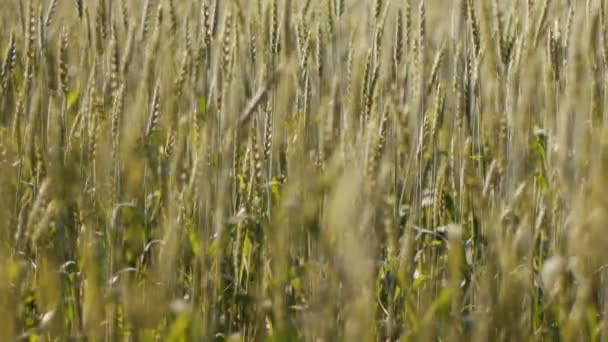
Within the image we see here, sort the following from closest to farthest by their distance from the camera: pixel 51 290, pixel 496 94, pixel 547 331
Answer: pixel 51 290 → pixel 496 94 → pixel 547 331

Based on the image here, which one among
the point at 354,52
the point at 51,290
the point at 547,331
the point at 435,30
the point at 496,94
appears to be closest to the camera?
the point at 51,290

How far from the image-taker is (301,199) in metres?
1.05

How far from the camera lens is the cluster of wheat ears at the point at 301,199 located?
974 mm

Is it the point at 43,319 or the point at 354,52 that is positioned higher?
the point at 354,52

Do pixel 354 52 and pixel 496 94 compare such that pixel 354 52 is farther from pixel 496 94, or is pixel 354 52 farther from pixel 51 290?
pixel 51 290

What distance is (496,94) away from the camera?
1.21 metres

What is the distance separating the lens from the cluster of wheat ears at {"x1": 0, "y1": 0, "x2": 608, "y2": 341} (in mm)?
974

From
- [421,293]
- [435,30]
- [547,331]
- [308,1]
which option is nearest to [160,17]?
[308,1]

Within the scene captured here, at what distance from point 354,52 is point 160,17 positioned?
0.37m

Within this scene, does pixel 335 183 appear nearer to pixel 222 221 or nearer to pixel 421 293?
pixel 222 221

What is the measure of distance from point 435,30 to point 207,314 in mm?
2082

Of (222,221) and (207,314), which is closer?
(222,221)

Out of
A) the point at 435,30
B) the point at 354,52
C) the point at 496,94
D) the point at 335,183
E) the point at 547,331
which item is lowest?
the point at 547,331

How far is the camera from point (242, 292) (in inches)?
60.7
